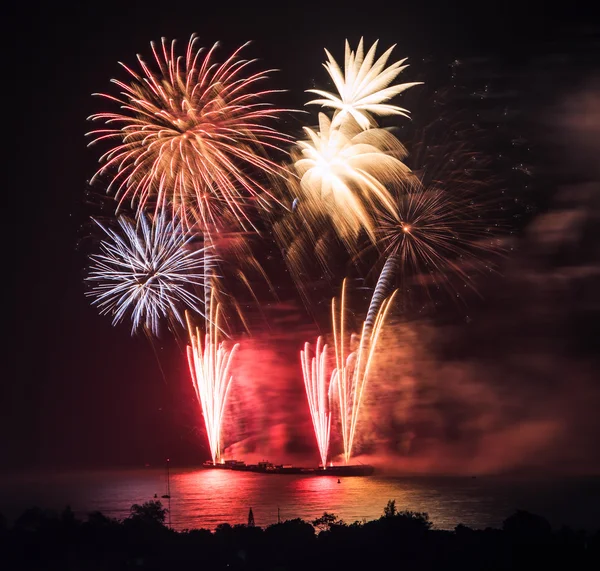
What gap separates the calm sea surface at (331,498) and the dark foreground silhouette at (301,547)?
6.53 m

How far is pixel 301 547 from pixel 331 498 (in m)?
15.7

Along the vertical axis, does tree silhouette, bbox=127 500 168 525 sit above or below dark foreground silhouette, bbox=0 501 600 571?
above

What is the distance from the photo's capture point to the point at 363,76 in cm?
2514

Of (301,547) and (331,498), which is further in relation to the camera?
(331,498)

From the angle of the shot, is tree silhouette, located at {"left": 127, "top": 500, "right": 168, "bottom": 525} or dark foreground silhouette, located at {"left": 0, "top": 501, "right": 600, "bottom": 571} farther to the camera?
tree silhouette, located at {"left": 127, "top": 500, "right": 168, "bottom": 525}

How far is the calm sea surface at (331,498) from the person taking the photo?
42812 mm

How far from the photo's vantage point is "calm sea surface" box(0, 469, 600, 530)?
42.8 m

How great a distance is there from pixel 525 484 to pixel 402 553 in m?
31.6

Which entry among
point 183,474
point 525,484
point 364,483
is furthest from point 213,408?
point 183,474

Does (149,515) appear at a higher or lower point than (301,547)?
higher

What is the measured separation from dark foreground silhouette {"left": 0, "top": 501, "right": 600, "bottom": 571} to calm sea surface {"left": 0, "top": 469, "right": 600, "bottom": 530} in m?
6.53

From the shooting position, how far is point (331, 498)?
4675 centimetres

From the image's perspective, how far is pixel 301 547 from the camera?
103ft

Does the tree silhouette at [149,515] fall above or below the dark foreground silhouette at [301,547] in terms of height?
above
